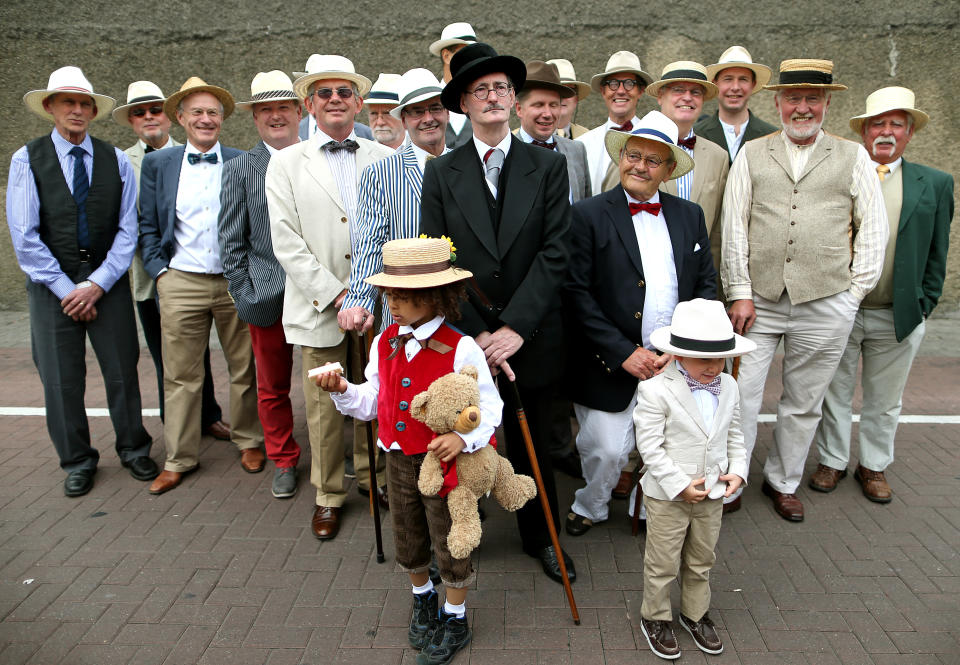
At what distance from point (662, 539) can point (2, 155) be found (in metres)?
9.72

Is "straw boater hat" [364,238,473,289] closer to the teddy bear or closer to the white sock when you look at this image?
the teddy bear

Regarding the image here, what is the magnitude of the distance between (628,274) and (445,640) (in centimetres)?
213

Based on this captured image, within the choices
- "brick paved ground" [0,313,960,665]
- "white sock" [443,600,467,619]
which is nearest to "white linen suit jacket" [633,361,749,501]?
"brick paved ground" [0,313,960,665]

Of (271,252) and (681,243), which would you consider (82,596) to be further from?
(681,243)

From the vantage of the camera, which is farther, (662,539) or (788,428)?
(788,428)

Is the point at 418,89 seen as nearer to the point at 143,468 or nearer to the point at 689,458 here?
the point at 689,458

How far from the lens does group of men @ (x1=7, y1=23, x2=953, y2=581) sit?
12.3 ft

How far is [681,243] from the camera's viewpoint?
4047 mm

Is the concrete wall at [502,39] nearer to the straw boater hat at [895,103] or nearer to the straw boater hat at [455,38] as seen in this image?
the straw boater hat at [455,38]

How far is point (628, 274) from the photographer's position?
13.2 feet

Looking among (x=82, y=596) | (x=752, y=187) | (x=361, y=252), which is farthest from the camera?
(x=752, y=187)

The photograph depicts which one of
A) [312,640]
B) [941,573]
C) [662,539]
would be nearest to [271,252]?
[312,640]

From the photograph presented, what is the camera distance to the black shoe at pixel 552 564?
154 inches

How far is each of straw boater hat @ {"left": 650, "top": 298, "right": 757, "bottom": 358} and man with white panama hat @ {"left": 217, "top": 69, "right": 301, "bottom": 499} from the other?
2.61 metres
